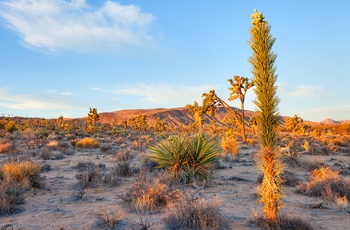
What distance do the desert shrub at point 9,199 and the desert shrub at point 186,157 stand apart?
4.13m

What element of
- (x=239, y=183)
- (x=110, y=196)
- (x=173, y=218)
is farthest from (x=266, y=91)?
(x=239, y=183)

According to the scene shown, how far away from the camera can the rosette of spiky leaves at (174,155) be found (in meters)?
9.21

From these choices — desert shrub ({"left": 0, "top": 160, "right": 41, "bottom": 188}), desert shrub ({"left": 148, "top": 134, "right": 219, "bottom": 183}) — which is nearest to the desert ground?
desert shrub ({"left": 0, "top": 160, "right": 41, "bottom": 188})

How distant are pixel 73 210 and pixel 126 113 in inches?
5854

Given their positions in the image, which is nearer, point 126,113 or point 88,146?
point 88,146

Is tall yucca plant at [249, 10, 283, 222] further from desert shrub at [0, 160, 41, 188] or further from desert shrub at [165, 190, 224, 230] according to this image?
desert shrub at [0, 160, 41, 188]

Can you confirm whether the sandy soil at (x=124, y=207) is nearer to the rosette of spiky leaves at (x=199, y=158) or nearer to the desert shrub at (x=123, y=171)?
the rosette of spiky leaves at (x=199, y=158)

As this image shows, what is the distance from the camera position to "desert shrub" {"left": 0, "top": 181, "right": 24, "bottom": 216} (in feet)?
19.7

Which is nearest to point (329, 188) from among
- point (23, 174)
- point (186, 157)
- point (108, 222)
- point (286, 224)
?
point (286, 224)

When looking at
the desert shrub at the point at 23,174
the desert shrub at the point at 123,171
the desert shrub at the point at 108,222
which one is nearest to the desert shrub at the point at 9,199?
the desert shrub at the point at 23,174

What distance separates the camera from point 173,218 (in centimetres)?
527

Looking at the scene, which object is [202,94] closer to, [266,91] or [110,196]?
[110,196]

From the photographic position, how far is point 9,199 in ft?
20.8

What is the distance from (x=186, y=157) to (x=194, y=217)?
4260 mm
